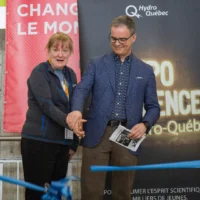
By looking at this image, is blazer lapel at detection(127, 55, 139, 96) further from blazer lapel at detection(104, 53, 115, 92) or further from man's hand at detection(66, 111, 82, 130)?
man's hand at detection(66, 111, 82, 130)

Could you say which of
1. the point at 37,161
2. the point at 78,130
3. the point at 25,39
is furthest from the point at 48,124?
the point at 25,39

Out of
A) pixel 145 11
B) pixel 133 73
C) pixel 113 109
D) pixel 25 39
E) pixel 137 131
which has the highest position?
pixel 145 11

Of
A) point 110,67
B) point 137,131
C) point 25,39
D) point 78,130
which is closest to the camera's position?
point 78,130

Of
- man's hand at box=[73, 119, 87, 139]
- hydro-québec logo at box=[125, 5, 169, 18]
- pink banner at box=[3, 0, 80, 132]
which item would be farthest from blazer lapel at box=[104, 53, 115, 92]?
hydro-québec logo at box=[125, 5, 169, 18]

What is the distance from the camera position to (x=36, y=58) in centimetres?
343

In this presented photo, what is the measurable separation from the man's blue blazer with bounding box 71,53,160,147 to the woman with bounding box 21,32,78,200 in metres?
0.13

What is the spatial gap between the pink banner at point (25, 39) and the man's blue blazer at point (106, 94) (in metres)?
0.88

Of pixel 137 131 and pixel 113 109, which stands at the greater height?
pixel 113 109

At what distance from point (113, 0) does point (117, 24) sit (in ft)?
3.70

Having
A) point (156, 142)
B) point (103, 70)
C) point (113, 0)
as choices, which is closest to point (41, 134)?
point (103, 70)

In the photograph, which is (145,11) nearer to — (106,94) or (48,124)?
(106,94)

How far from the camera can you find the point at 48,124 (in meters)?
2.49

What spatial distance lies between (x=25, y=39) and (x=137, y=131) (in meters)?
1.53

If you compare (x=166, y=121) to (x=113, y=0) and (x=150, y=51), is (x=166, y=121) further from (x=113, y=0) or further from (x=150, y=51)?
(x=113, y=0)
